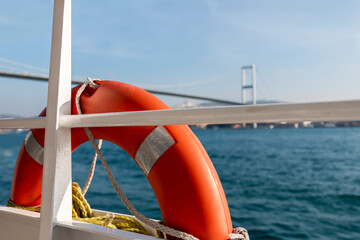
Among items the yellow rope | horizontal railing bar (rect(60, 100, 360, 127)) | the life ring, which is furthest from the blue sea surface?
horizontal railing bar (rect(60, 100, 360, 127))

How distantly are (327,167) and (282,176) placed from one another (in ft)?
9.62

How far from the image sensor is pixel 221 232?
1.61ft

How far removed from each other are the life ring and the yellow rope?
10cm

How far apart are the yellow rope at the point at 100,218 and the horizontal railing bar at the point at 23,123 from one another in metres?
0.19

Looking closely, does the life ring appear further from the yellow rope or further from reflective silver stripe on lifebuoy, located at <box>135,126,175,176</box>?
the yellow rope

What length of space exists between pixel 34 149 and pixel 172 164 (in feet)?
1.26

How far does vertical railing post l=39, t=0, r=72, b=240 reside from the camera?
544mm

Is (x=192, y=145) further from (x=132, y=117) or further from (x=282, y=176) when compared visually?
(x=282, y=176)

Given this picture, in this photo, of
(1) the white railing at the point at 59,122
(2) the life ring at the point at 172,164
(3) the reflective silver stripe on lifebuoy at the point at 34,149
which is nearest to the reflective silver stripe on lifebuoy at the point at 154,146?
(2) the life ring at the point at 172,164

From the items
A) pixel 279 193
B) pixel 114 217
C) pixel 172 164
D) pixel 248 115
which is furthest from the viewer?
pixel 279 193

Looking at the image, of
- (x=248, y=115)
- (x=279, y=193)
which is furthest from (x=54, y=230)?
(x=279, y=193)

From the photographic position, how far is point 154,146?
0.54 metres

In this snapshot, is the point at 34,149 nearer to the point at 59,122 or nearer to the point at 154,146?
the point at 59,122

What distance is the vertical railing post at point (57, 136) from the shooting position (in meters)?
0.54
